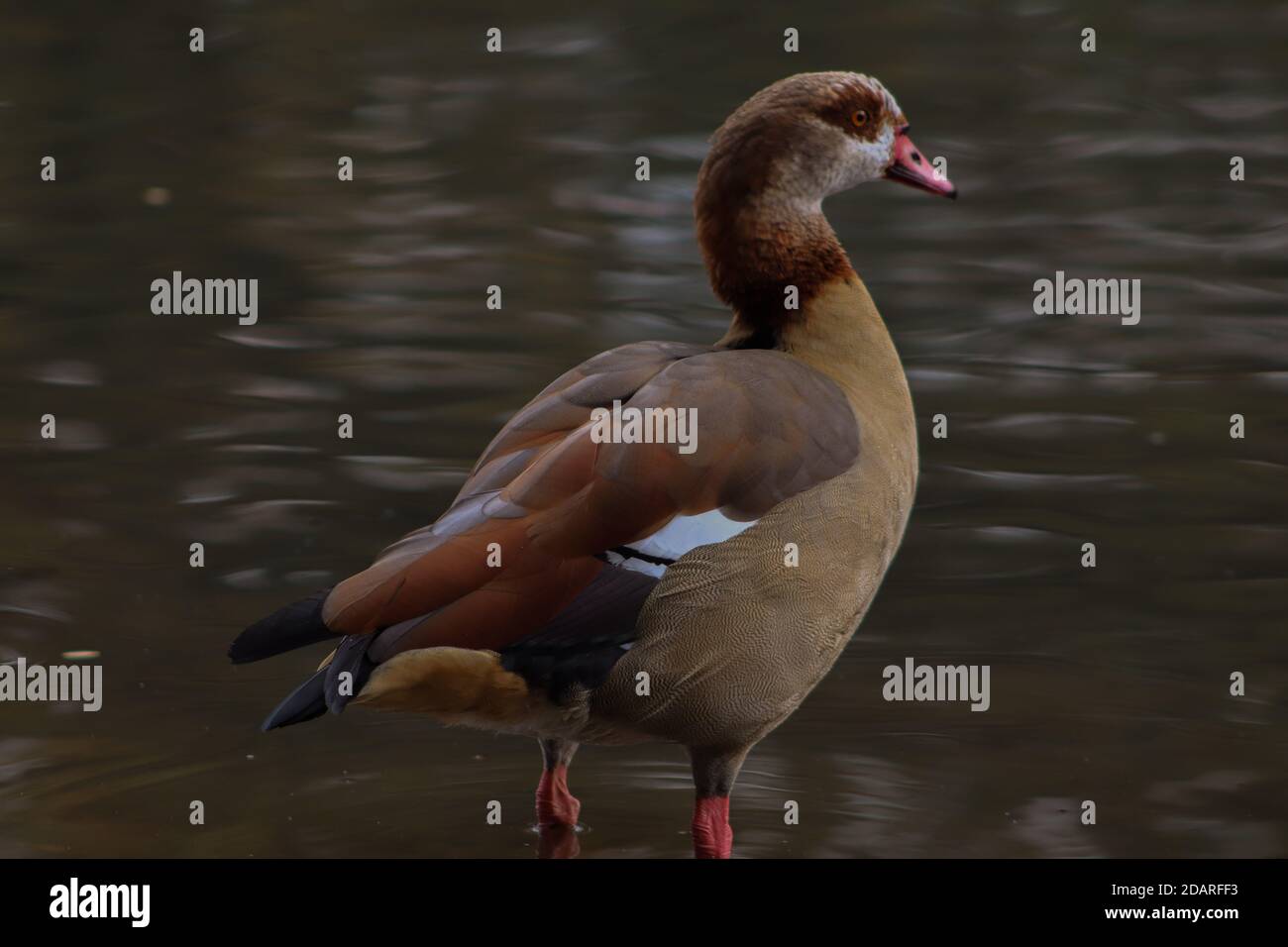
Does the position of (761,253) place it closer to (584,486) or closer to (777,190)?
(777,190)

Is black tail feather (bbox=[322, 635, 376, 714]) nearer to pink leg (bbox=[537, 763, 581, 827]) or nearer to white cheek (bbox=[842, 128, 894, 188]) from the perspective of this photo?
pink leg (bbox=[537, 763, 581, 827])

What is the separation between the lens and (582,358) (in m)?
8.79

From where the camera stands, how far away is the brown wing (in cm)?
471

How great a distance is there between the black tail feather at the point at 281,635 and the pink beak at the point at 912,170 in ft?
7.42

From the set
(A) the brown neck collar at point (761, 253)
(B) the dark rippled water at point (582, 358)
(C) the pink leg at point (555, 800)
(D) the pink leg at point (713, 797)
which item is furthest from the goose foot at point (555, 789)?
(A) the brown neck collar at point (761, 253)

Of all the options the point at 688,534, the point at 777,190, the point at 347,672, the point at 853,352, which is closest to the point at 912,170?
the point at 777,190

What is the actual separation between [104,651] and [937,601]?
2.74 metres

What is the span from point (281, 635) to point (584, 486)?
80 cm

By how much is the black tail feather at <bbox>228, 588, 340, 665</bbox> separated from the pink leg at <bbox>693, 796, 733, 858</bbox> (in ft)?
3.71

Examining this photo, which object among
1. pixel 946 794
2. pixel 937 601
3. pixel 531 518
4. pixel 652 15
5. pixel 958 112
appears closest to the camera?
pixel 531 518

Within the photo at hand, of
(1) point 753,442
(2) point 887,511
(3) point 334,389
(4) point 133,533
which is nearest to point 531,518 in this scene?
(1) point 753,442

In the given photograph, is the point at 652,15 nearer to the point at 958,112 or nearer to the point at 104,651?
the point at 958,112

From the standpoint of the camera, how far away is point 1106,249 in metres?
10.2

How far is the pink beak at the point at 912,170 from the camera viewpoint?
233 inches
